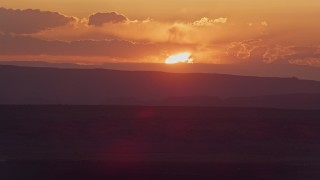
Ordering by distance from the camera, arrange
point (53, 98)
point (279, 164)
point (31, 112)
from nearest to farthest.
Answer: point (279, 164)
point (31, 112)
point (53, 98)

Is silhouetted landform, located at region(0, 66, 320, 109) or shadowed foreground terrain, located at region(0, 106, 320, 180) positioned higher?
silhouetted landform, located at region(0, 66, 320, 109)

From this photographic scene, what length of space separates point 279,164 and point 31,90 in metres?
86.0

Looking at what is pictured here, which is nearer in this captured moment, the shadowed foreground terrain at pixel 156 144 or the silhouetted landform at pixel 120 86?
the shadowed foreground terrain at pixel 156 144

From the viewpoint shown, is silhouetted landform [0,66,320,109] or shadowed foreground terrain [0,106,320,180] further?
silhouetted landform [0,66,320,109]

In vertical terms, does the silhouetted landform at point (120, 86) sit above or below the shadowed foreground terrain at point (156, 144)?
above

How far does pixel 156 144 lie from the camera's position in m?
36.9

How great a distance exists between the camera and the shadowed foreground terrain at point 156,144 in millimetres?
25766

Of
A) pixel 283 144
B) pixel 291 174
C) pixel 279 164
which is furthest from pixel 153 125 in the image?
pixel 291 174

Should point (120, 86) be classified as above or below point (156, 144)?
above

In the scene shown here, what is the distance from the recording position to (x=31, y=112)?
45.2 metres

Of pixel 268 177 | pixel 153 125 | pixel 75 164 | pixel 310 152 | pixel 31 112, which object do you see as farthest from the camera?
pixel 31 112

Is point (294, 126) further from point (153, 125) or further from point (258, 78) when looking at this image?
point (258, 78)

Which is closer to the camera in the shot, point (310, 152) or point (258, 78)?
point (310, 152)

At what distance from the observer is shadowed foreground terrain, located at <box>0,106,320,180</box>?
25766mm
